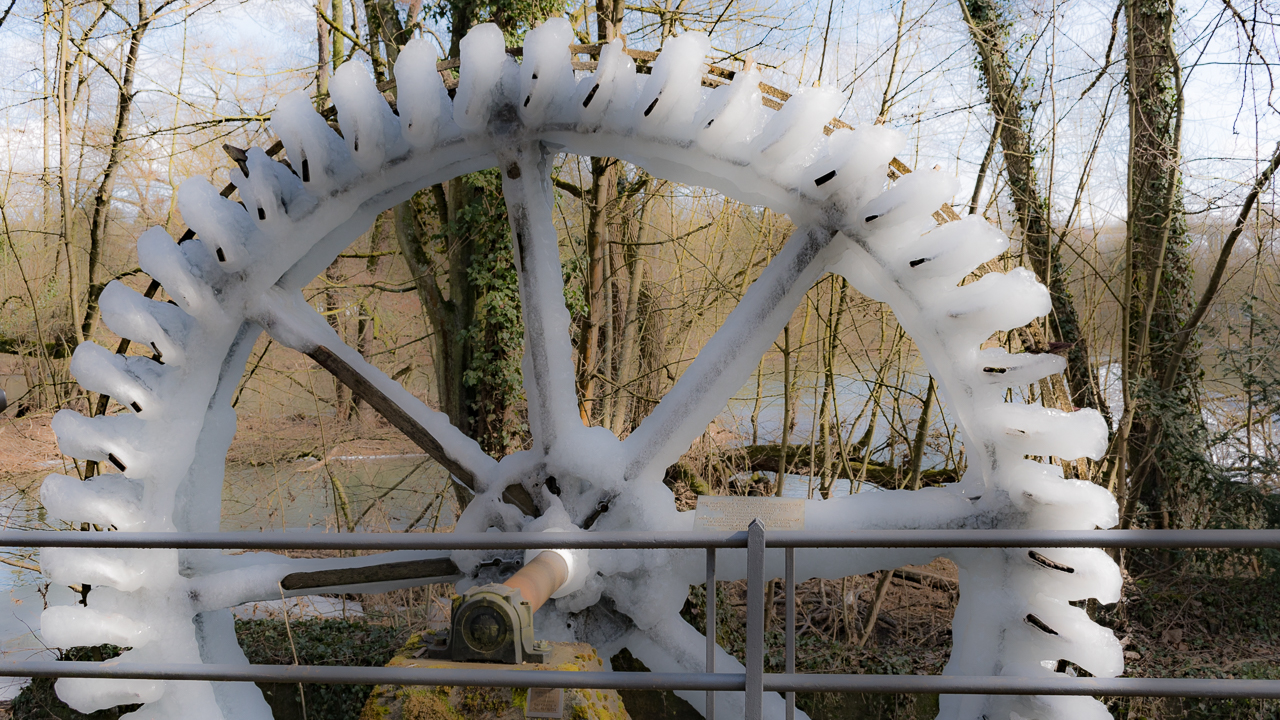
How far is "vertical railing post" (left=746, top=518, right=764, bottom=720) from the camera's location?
1765 millimetres

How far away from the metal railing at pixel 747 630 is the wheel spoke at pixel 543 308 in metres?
1.27

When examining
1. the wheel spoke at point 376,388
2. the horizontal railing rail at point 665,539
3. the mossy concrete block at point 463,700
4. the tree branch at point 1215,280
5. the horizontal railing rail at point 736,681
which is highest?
the tree branch at point 1215,280

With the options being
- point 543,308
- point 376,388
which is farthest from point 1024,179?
point 376,388

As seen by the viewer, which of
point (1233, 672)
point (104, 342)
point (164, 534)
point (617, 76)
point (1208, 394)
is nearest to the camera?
point (164, 534)

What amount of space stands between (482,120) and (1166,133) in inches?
211

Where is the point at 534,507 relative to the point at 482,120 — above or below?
below

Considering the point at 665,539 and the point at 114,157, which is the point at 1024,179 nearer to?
the point at 665,539

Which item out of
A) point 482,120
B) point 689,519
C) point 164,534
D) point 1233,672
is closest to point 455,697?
point 164,534

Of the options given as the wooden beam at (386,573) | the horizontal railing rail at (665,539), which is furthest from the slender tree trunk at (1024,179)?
the horizontal railing rail at (665,539)

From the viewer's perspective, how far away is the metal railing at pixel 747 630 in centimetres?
172

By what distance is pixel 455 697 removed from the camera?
2262 millimetres

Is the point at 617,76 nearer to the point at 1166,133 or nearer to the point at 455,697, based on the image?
the point at 455,697

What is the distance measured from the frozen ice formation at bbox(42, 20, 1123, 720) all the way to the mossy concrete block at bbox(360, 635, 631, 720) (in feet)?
2.16

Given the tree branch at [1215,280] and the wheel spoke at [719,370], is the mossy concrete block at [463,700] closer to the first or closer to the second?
the wheel spoke at [719,370]
